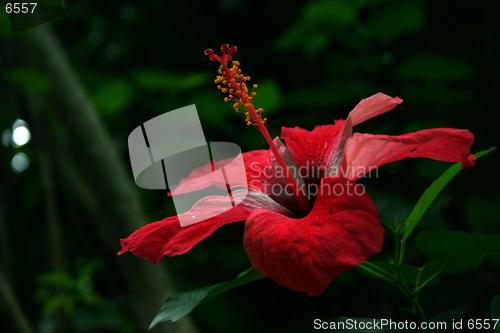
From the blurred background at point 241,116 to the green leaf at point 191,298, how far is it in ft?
1.96

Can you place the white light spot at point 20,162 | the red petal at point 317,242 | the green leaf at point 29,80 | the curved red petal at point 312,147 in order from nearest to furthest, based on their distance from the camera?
1. the red petal at point 317,242
2. the curved red petal at point 312,147
3. the green leaf at point 29,80
4. the white light spot at point 20,162

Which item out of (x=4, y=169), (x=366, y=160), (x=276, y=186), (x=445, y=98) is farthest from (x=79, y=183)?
(x=445, y=98)

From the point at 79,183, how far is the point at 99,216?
42cm

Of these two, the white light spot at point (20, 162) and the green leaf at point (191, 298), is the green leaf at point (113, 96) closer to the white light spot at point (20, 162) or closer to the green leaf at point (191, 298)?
the white light spot at point (20, 162)

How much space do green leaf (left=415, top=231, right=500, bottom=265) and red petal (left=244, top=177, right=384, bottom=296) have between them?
134mm

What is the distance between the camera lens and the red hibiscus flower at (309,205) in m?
0.49

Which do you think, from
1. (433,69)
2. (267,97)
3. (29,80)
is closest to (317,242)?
(267,97)

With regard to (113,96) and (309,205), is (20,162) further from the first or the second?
(309,205)

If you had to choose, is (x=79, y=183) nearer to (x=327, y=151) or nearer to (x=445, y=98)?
(x=327, y=151)

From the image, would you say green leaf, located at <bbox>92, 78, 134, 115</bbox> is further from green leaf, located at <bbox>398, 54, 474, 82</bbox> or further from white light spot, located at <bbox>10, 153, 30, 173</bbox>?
green leaf, located at <bbox>398, 54, 474, 82</bbox>

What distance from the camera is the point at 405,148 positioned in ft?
2.11

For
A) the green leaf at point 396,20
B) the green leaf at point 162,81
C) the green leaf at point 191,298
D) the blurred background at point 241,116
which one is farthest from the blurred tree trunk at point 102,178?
the green leaf at point 396,20

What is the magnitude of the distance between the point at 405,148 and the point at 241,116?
3.94 ft

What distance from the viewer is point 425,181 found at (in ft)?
4.55
